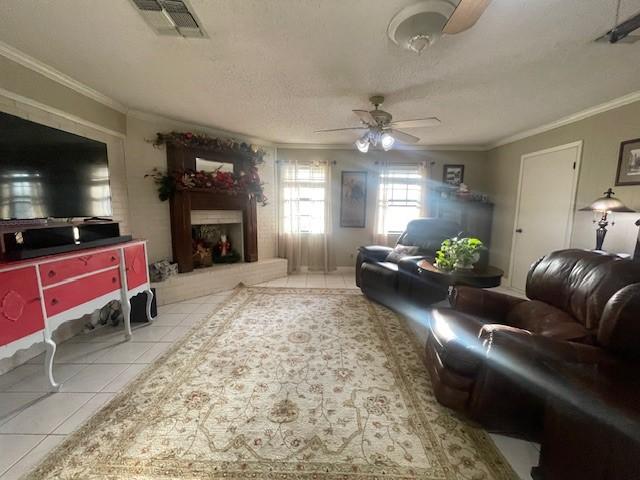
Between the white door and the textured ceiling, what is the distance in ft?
2.05

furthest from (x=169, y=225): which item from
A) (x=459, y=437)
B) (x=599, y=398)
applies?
(x=599, y=398)

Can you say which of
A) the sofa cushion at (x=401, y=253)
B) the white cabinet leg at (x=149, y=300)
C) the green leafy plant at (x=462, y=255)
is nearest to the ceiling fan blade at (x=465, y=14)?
the green leafy plant at (x=462, y=255)

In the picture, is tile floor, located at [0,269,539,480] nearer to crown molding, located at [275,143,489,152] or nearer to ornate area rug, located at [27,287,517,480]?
ornate area rug, located at [27,287,517,480]

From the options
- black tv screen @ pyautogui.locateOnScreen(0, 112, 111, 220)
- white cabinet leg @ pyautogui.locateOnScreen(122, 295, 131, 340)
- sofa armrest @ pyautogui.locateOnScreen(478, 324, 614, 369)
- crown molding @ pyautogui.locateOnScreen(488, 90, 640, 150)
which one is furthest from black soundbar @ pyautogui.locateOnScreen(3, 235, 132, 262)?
crown molding @ pyautogui.locateOnScreen(488, 90, 640, 150)

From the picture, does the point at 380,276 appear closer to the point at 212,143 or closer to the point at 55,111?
the point at 212,143

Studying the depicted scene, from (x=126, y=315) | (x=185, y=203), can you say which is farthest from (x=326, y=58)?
(x=126, y=315)

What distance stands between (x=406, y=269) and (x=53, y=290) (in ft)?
10.0

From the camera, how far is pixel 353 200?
465cm

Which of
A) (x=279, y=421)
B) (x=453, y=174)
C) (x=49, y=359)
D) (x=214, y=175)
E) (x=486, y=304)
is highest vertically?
(x=453, y=174)

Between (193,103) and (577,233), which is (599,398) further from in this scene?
(193,103)

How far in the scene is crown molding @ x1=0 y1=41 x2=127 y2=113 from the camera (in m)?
1.80

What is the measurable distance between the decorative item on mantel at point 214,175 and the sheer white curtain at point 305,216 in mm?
490

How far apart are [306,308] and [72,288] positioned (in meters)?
2.12

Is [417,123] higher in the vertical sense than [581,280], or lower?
higher
